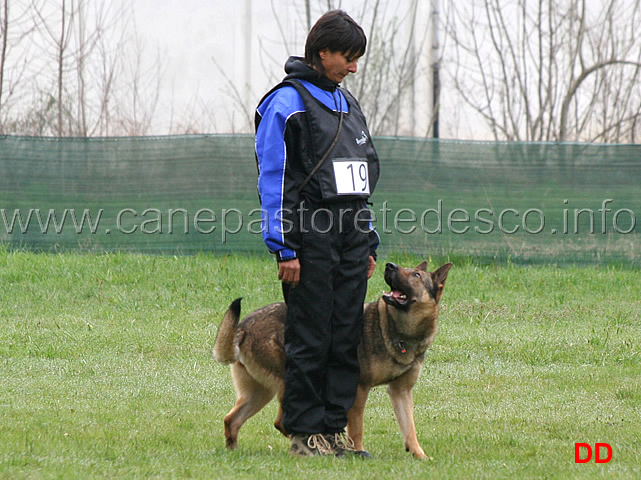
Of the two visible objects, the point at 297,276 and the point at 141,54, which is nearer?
the point at 297,276

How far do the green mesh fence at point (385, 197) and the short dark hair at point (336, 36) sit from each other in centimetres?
759

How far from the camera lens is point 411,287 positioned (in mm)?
4438

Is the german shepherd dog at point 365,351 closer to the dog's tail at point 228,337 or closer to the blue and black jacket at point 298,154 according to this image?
the dog's tail at point 228,337

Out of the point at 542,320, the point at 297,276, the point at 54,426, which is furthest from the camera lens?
the point at 542,320

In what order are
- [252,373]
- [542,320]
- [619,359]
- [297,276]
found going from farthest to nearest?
1. [542,320]
2. [619,359]
3. [252,373]
4. [297,276]

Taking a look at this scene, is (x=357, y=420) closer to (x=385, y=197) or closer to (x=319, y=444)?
(x=319, y=444)

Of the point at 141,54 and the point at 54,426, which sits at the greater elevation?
the point at 141,54

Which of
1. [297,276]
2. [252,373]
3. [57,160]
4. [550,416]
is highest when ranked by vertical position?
[57,160]

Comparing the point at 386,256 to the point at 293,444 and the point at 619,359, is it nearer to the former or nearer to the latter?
the point at 619,359

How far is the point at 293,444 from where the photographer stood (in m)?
4.12

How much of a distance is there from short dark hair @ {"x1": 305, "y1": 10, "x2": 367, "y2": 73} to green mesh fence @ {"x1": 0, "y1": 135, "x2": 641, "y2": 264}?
24.9 ft

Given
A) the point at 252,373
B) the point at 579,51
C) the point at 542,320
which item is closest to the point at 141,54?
the point at 579,51

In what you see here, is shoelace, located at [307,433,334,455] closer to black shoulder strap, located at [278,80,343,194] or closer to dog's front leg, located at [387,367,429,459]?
Result: dog's front leg, located at [387,367,429,459]

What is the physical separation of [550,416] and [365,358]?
5.09ft
